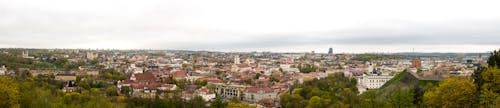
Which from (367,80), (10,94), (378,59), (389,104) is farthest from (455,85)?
(378,59)

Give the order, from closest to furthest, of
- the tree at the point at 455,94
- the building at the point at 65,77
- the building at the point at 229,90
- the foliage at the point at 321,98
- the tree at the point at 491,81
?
the tree at the point at 455,94 → the tree at the point at 491,81 → the foliage at the point at 321,98 → the building at the point at 229,90 → the building at the point at 65,77

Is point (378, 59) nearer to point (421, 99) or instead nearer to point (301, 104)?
point (301, 104)

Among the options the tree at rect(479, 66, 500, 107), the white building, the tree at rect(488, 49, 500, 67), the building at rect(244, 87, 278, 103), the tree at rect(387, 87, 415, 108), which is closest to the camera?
the tree at rect(479, 66, 500, 107)

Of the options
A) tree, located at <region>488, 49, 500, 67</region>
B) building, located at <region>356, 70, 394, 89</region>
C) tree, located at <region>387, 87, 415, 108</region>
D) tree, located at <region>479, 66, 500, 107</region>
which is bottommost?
building, located at <region>356, 70, 394, 89</region>

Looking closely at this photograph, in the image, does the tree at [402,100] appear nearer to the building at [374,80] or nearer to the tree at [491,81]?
the tree at [491,81]

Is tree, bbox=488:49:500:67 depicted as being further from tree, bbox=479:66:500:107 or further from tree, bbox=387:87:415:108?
tree, bbox=387:87:415:108

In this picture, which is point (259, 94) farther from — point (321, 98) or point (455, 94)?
point (455, 94)

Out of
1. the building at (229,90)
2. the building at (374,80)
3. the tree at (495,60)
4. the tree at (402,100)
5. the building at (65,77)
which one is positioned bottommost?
the building at (229,90)

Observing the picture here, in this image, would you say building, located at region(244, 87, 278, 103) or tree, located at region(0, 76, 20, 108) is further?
building, located at region(244, 87, 278, 103)

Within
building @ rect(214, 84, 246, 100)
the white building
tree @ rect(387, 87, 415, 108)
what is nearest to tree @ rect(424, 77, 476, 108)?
tree @ rect(387, 87, 415, 108)

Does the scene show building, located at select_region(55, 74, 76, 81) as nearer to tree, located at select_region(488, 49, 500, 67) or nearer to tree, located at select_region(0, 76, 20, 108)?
tree, located at select_region(0, 76, 20, 108)

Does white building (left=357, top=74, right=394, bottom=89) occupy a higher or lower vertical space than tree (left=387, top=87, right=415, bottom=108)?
lower

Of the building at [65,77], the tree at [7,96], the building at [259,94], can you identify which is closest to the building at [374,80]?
the building at [259,94]

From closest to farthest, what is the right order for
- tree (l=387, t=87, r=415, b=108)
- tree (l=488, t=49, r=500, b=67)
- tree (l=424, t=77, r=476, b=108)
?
tree (l=424, t=77, r=476, b=108) < tree (l=387, t=87, r=415, b=108) < tree (l=488, t=49, r=500, b=67)
